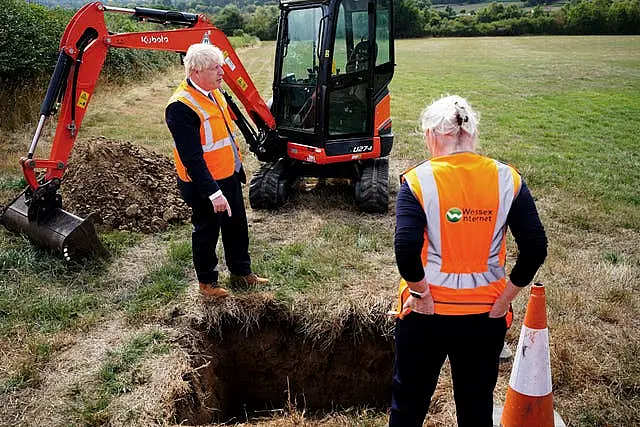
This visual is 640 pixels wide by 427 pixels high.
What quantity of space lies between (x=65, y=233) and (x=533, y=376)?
4125 millimetres

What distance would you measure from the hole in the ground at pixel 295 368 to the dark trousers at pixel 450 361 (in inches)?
74.7

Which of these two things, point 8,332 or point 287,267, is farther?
point 287,267

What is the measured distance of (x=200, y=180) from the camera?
4023 millimetres

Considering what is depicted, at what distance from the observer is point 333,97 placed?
666 cm

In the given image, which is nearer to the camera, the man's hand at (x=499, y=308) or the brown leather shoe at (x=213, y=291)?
the man's hand at (x=499, y=308)

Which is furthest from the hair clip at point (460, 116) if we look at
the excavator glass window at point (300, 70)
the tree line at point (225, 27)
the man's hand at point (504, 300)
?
the tree line at point (225, 27)

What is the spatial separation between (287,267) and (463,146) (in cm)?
318

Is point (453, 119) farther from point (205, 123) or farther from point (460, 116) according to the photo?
point (205, 123)

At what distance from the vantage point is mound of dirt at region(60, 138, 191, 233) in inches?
247

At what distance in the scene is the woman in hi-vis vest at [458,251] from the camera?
2.28m

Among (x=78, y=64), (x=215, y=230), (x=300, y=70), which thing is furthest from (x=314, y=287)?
(x=300, y=70)

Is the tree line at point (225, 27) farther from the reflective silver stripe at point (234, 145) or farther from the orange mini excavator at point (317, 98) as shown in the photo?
the reflective silver stripe at point (234, 145)

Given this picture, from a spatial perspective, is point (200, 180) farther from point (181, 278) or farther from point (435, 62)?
point (435, 62)

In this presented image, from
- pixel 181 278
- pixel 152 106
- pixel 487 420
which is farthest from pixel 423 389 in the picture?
pixel 152 106
